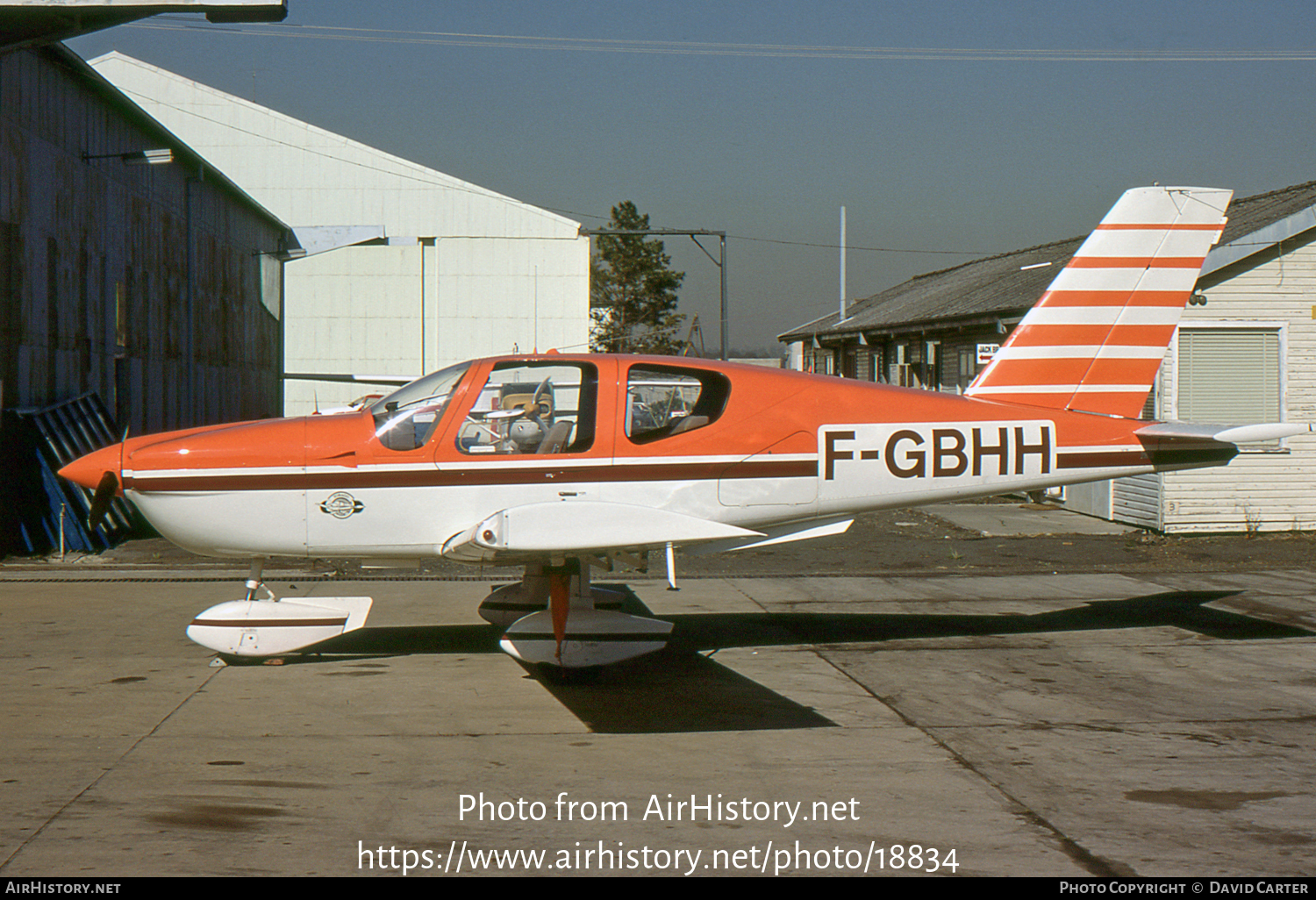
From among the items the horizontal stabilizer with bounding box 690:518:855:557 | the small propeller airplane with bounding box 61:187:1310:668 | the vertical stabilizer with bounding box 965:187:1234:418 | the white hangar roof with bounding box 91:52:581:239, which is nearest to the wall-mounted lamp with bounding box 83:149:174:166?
the small propeller airplane with bounding box 61:187:1310:668

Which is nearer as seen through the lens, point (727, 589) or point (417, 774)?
point (417, 774)

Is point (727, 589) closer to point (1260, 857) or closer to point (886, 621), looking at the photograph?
point (886, 621)

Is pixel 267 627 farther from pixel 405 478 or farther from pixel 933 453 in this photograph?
pixel 933 453

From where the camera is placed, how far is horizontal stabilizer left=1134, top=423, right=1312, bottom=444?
25.4 ft

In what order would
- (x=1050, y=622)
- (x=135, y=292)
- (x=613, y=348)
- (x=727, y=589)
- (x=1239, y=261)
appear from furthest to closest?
1. (x=613, y=348)
2. (x=135, y=292)
3. (x=1239, y=261)
4. (x=727, y=589)
5. (x=1050, y=622)

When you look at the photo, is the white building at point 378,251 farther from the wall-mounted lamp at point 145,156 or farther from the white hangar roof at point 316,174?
the wall-mounted lamp at point 145,156

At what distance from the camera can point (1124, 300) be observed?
8625 mm

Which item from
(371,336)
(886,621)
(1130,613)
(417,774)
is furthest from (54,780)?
(371,336)

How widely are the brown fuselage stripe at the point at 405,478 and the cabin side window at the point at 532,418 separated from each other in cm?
15

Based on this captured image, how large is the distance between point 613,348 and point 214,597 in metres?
69.1

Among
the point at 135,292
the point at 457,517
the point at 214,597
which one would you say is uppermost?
the point at 135,292

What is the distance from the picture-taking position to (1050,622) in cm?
933

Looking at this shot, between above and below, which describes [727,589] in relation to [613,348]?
below

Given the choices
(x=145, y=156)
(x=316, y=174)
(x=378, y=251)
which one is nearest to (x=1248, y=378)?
(x=145, y=156)
